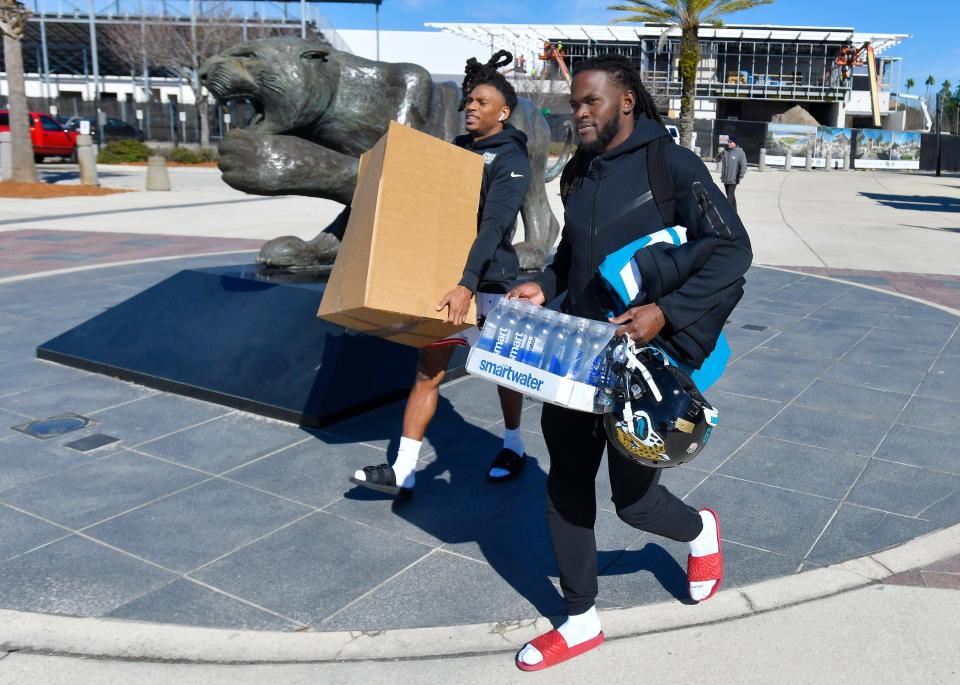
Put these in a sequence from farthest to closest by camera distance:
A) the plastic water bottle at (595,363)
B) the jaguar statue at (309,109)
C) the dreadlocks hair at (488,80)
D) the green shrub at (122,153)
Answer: the green shrub at (122,153), the jaguar statue at (309,109), the dreadlocks hair at (488,80), the plastic water bottle at (595,363)

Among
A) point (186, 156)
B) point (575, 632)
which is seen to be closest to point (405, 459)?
point (575, 632)

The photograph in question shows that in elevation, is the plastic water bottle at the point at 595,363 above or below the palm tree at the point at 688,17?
below

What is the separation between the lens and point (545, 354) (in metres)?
2.44

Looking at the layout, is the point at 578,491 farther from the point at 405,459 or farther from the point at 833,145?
the point at 833,145

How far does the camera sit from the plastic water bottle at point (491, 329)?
8.45 ft

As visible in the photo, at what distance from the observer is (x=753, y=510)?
3.96 metres

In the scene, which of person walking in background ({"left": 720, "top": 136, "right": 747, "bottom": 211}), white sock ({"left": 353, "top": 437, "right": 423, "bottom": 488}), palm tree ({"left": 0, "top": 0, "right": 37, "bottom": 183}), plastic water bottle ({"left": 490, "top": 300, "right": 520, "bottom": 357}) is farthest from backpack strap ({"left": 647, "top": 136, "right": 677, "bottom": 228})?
palm tree ({"left": 0, "top": 0, "right": 37, "bottom": 183})

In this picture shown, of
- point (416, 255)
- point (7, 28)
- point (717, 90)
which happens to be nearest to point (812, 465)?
point (416, 255)

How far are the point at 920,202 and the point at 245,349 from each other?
23140 mm

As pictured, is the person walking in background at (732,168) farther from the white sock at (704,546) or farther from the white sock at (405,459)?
the white sock at (704,546)

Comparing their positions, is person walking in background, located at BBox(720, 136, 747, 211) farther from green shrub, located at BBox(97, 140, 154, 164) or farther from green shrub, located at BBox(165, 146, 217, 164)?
green shrub, located at BBox(97, 140, 154, 164)

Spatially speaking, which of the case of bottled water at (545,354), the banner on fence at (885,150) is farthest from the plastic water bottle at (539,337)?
the banner on fence at (885,150)

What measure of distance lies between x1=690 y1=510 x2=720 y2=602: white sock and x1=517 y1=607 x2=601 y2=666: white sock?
49 centimetres

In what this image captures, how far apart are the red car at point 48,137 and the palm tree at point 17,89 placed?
9.39 metres
